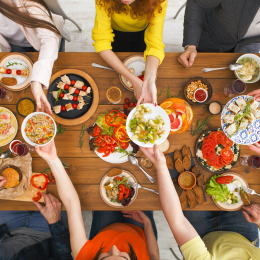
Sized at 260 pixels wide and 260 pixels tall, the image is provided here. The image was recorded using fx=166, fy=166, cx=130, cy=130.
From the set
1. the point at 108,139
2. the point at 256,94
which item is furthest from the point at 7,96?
the point at 256,94

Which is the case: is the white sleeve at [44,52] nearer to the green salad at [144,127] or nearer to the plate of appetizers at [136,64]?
the plate of appetizers at [136,64]

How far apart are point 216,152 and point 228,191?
370mm

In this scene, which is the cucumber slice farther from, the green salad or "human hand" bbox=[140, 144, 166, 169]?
the green salad

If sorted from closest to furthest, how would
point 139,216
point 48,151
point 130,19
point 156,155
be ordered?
point 156,155
point 48,151
point 130,19
point 139,216

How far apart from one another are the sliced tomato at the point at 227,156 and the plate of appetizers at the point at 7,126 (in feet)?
6.49

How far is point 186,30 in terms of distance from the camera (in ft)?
6.07

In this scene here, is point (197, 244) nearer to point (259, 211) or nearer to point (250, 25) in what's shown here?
point (259, 211)

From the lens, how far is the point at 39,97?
59.5 inches

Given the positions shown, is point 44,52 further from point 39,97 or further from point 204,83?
point 204,83

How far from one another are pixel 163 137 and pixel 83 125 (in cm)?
79

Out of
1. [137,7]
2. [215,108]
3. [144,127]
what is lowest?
[144,127]

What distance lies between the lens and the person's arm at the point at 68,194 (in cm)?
146

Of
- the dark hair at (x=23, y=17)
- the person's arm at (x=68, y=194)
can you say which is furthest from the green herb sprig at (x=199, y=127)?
the dark hair at (x=23, y=17)

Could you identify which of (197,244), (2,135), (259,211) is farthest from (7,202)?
(259,211)
